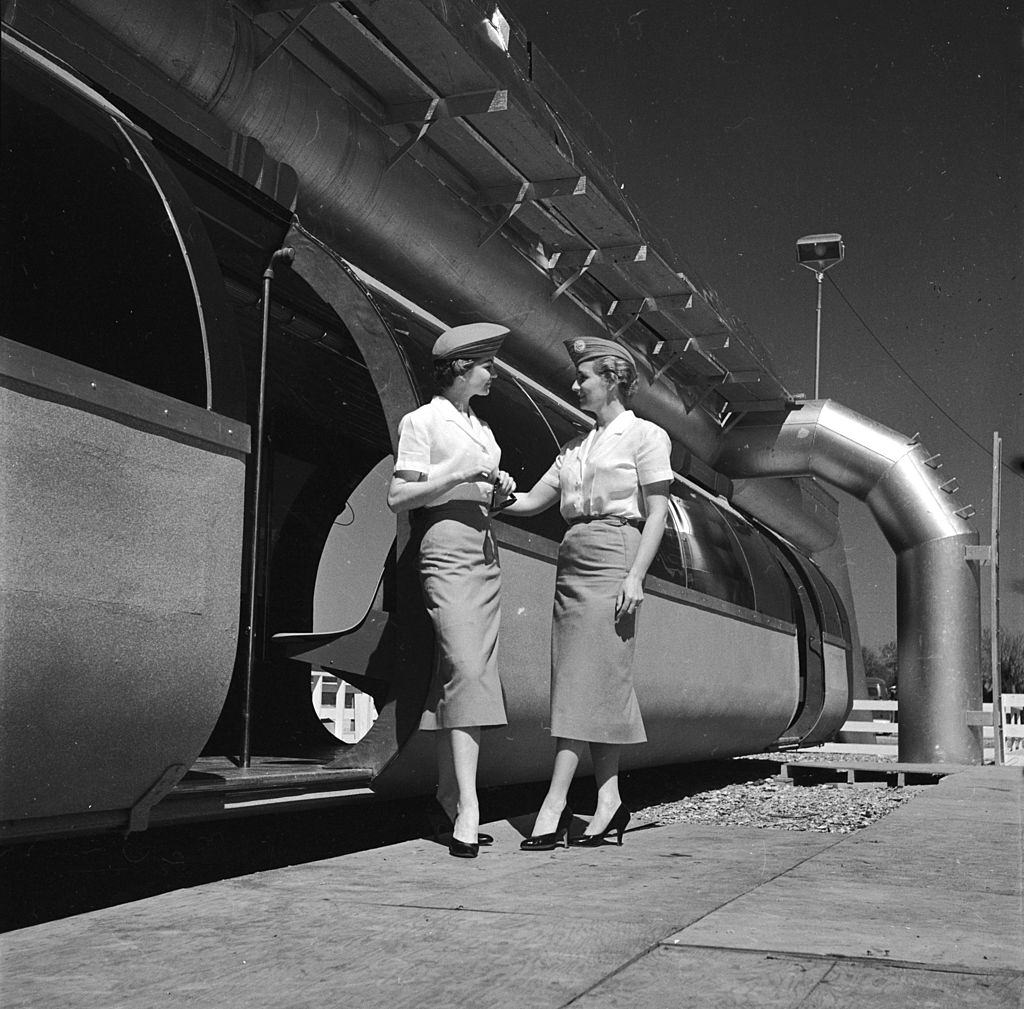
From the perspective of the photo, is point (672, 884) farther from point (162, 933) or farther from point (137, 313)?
point (137, 313)

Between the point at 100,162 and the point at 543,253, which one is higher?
the point at 543,253

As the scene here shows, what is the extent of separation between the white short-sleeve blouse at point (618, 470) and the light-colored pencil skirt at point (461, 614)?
377 mm

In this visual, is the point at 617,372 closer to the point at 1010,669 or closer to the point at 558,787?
the point at 558,787

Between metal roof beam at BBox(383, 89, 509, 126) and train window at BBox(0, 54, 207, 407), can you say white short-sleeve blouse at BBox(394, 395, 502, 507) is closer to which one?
train window at BBox(0, 54, 207, 407)

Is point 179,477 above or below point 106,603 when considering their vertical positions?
above

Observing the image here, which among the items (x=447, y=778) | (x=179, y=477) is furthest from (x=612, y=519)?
(x=179, y=477)

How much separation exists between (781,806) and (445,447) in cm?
410

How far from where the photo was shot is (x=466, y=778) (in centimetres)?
339

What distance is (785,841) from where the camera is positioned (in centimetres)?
398

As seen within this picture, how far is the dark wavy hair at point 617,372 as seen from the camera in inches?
154

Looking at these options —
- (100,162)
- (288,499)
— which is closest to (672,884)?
(100,162)

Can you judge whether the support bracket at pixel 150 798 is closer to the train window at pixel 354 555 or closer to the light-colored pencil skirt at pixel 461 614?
the light-colored pencil skirt at pixel 461 614

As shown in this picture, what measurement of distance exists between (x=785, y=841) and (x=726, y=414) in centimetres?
816

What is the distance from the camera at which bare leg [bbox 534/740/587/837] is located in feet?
11.8
